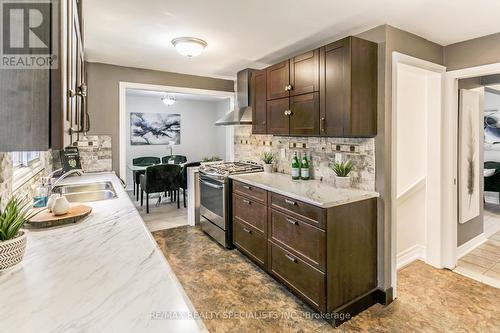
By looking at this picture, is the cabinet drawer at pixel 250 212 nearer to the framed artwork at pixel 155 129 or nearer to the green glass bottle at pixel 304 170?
the green glass bottle at pixel 304 170

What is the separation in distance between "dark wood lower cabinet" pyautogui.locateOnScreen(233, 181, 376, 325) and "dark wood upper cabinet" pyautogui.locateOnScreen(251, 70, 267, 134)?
3.30 feet

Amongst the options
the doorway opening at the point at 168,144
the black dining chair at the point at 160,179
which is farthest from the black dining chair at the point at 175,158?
the black dining chair at the point at 160,179

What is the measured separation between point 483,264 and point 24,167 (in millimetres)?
4462

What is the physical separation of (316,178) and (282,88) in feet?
3.39

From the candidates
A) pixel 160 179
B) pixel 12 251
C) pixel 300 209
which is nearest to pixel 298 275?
pixel 300 209

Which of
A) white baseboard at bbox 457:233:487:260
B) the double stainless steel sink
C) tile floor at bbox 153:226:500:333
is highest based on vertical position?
the double stainless steel sink

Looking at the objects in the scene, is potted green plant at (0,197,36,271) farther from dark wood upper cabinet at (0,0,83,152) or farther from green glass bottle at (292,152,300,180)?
green glass bottle at (292,152,300,180)

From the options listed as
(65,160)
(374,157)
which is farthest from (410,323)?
(65,160)

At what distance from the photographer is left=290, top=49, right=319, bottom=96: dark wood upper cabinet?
2.45 metres

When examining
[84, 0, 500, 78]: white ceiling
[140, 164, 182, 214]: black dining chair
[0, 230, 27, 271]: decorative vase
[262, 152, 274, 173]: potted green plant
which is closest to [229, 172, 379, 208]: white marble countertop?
[262, 152, 274, 173]: potted green plant

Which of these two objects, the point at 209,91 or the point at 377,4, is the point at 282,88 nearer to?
the point at 377,4

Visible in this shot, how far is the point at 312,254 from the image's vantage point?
213cm

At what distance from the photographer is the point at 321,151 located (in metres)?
2.92

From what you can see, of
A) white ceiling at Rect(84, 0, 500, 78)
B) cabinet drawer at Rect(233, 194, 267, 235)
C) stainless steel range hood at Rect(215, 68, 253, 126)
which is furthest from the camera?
stainless steel range hood at Rect(215, 68, 253, 126)
